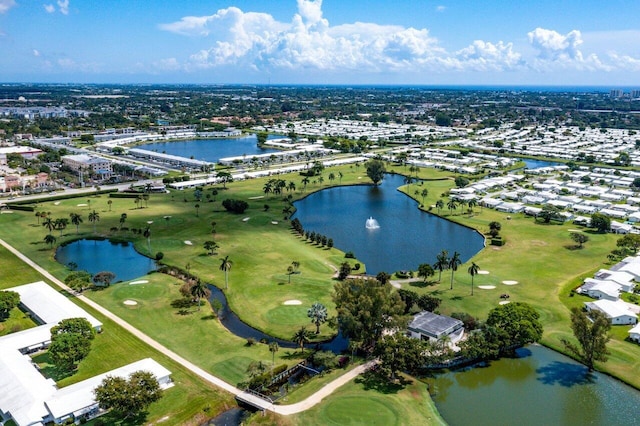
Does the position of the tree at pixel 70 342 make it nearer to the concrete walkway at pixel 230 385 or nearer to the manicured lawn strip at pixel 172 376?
the manicured lawn strip at pixel 172 376

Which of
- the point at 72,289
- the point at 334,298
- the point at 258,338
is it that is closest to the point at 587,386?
the point at 334,298

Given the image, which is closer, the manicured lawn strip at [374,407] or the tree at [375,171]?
the manicured lawn strip at [374,407]

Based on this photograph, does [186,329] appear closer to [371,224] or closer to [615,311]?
[615,311]

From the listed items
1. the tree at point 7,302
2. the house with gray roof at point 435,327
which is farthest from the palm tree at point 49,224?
the house with gray roof at point 435,327

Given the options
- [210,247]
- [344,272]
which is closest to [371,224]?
[344,272]

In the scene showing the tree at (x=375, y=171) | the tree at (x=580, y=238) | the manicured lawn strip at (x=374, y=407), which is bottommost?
the manicured lawn strip at (x=374, y=407)

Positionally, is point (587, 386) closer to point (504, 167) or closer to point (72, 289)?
point (72, 289)
